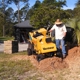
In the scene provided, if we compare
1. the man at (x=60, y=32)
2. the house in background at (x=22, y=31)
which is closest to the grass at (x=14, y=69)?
the man at (x=60, y=32)

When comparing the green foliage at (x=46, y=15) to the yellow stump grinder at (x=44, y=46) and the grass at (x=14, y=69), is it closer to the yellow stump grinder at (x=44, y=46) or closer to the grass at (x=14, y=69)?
the yellow stump grinder at (x=44, y=46)

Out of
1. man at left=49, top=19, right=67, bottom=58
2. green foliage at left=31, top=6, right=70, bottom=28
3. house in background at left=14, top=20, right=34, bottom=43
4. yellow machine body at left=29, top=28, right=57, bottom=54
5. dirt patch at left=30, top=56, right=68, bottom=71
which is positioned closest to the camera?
dirt patch at left=30, top=56, right=68, bottom=71

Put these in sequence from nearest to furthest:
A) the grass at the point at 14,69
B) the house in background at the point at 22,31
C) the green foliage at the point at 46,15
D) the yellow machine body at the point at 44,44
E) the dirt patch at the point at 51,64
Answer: the grass at the point at 14,69 < the dirt patch at the point at 51,64 < the yellow machine body at the point at 44,44 < the green foliage at the point at 46,15 < the house in background at the point at 22,31

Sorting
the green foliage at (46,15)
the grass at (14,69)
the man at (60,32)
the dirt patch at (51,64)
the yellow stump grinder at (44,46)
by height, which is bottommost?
the grass at (14,69)

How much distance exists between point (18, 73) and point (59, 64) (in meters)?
1.58

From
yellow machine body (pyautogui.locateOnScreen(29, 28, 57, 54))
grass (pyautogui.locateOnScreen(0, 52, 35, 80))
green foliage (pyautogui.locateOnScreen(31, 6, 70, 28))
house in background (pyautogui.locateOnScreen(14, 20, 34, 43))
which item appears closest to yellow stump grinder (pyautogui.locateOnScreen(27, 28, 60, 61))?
yellow machine body (pyautogui.locateOnScreen(29, 28, 57, 54))

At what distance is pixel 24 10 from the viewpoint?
7388 cm

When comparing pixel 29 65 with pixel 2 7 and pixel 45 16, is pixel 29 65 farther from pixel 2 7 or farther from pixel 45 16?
pixel 2 7

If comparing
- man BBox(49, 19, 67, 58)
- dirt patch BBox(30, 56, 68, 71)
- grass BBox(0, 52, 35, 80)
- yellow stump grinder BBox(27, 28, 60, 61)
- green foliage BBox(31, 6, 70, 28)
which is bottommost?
grass BBox(0, 52, 35, 80)

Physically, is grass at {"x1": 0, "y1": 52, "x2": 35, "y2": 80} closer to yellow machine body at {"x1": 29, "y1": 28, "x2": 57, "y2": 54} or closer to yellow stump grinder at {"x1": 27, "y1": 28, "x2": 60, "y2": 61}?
yellow stump grinder at {"x1": 27, "y1": 28, "x2": 60, "y2": 61}

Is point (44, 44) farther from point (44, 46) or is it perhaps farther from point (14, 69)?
point (14, 69)

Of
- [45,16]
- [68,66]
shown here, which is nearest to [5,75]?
[68,66]

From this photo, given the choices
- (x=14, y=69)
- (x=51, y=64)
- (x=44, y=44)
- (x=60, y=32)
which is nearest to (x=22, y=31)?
(x=60, y=32)

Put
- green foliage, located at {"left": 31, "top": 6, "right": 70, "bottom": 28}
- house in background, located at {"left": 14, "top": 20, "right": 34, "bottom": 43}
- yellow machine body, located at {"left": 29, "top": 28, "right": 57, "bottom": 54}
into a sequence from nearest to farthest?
yellow machine body, located at {"left": 29, "top": 28, "right": 57, "bottom": 54} < green foliage, located at {"left": 31, "top": 6, "right": 70, "bottom": 28} < house in background, located at {"left": 14, "top": 20, "right": 34, "bottom": 43}
